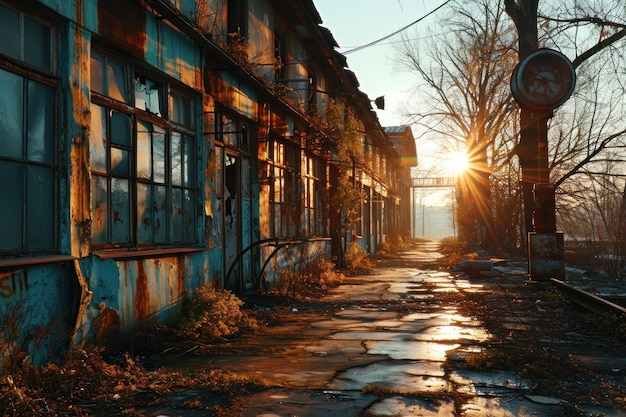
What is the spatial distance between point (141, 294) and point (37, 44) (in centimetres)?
268

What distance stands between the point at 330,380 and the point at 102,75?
148 inches

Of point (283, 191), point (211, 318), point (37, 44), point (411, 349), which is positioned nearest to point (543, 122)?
point (283, 191)

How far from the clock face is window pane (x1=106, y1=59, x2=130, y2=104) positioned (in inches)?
321

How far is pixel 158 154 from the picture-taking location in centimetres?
674

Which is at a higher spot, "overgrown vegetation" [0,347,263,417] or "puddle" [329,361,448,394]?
"overgrown vegetation" [0,347,263,417]

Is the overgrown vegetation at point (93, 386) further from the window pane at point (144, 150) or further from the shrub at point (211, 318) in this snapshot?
the window pane at point (144, 150)

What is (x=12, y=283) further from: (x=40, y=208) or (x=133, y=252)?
(x=133, y=252)

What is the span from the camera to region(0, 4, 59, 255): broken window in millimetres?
4340

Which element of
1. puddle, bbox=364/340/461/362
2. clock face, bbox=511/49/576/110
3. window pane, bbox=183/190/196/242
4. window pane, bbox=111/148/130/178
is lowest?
puddle, bbox=364/340/461/362

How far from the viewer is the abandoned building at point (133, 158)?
4504 mm

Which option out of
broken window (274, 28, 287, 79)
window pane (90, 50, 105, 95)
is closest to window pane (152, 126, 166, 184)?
window pane (90, 50, 105, 95)

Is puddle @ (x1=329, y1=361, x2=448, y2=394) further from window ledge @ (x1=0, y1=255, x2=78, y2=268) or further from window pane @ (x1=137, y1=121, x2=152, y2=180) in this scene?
window pane @ (x1=137, y1=121, x2=152, y2=180)

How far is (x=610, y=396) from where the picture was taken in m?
4.10

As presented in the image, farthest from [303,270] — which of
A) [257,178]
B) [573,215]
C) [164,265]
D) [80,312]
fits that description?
[573,215]
